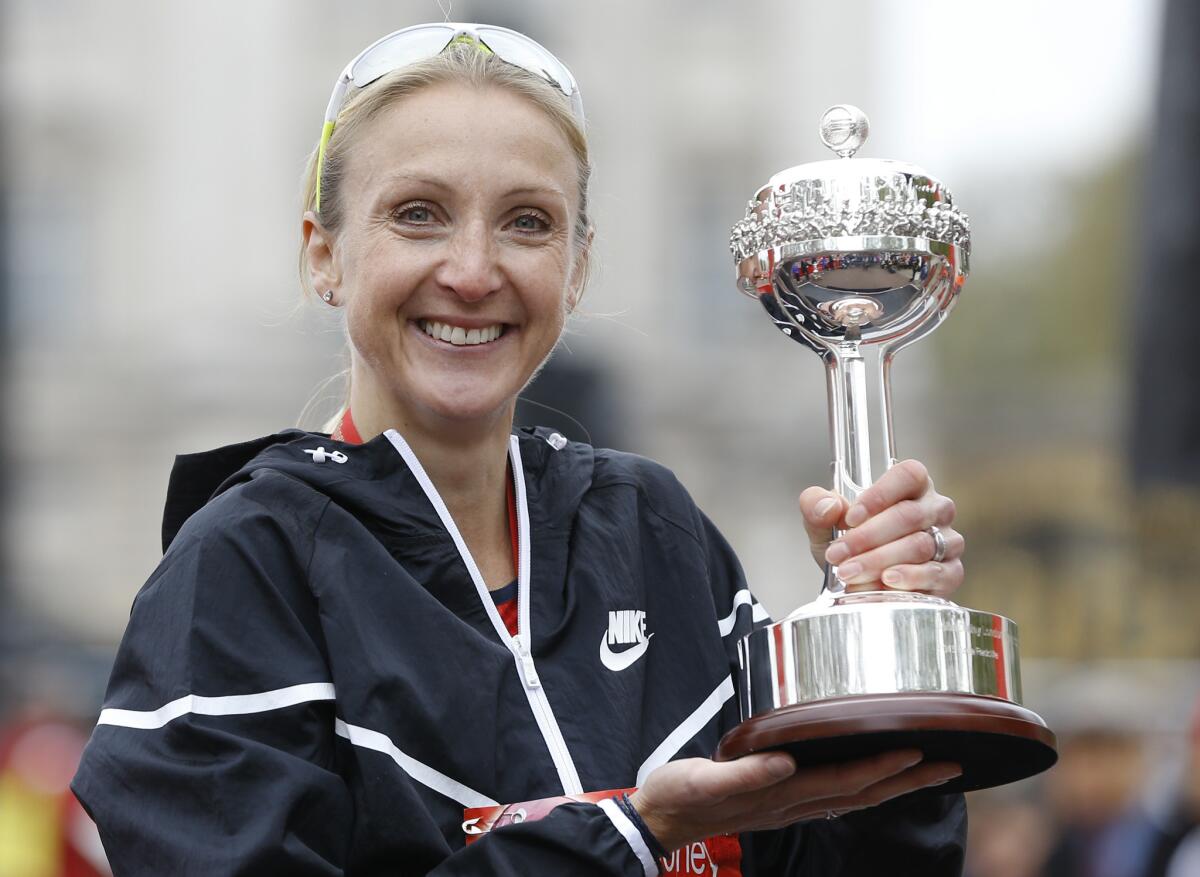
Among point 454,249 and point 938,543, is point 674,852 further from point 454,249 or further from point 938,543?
point 454,249

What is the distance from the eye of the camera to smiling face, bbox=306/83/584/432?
275cm

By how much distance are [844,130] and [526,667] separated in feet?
2.75

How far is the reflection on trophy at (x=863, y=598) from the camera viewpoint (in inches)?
96.7

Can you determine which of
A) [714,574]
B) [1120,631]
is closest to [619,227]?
[1120,631]

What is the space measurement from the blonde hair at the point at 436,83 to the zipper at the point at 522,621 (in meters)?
0.36

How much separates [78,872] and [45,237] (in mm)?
25989

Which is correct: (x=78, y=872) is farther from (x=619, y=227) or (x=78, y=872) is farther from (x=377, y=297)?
(x=619, y=227)

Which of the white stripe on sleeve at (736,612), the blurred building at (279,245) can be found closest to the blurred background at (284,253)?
the blurred building at (279,245)

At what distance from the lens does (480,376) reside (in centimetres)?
279

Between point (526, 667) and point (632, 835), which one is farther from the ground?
point (526, 667)

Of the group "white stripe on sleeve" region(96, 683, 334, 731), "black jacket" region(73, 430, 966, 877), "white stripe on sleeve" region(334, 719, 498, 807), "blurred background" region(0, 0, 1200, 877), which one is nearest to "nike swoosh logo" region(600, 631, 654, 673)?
"black jacket" region(73, 430, 966, 877)

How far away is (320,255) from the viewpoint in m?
2.96

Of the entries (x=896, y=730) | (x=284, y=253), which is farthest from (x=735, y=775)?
(x=284, y=253)

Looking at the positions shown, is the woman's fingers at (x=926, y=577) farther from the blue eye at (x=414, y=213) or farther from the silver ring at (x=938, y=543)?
the blue eye at (x=414, y=213)
